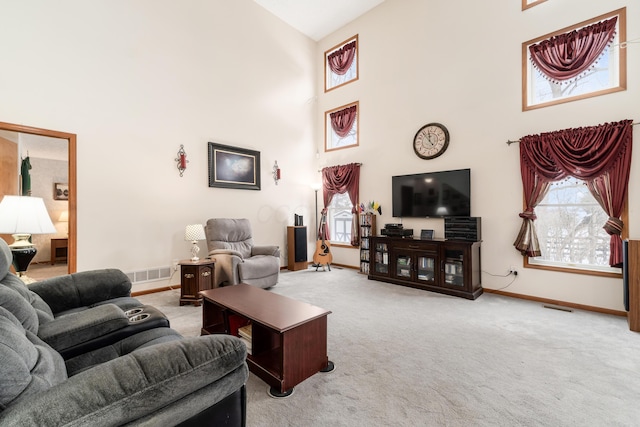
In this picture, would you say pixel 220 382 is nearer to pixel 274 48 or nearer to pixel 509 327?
pixel 509 327

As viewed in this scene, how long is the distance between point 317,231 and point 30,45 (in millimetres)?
5047

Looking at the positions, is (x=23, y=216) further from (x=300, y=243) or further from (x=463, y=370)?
(x=300, y=243)

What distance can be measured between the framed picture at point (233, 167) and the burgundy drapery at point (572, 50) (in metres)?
4.47

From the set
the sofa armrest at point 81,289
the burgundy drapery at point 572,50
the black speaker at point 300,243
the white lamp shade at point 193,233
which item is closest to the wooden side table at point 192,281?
the white lamp shade at point 193,233

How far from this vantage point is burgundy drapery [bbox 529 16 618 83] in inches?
132

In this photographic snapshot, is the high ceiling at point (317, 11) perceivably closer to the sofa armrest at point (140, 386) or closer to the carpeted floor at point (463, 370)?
the carpeted floor at point (463, 370)

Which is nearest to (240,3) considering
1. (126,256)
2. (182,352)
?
(126,256)

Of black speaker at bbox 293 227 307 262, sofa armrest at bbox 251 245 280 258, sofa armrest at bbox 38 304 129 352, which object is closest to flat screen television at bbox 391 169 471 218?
black speaker at bbox 293 227 307 262

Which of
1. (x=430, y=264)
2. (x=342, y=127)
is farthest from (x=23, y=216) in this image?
(x=342, y=127)

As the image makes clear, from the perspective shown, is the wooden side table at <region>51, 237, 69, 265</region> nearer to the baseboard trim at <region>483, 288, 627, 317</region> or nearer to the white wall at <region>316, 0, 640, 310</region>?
the white wall at <region>316, 0, 640, 310</region>

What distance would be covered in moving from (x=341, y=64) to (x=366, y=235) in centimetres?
366

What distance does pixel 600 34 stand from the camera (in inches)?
133

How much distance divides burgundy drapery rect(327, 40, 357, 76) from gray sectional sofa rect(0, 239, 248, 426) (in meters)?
5.96

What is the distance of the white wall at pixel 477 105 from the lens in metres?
3.43
